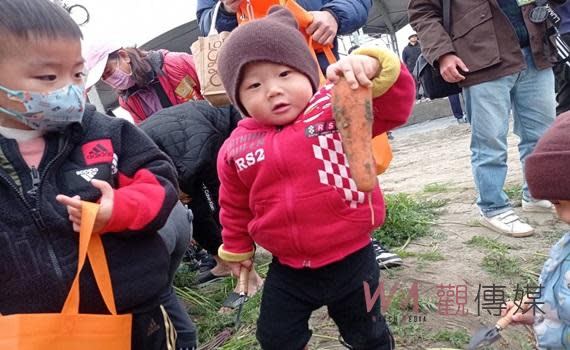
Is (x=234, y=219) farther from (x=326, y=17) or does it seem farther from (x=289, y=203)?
(x=326, y=17)

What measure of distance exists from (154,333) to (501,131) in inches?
89.9

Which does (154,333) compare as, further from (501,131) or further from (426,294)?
(501,131)

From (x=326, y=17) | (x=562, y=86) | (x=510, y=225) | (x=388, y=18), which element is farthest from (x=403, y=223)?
(x=388, y=18)

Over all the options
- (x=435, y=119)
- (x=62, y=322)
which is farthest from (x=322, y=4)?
(x=435, y=119)

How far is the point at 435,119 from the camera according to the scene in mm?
13055

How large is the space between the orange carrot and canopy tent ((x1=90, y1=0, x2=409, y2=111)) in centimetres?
1135

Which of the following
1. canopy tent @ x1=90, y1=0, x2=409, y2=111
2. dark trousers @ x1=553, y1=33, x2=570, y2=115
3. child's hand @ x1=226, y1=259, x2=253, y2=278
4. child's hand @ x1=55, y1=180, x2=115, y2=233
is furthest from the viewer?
canopy tent @ x1=90, y1=0, x2=409, y2=111

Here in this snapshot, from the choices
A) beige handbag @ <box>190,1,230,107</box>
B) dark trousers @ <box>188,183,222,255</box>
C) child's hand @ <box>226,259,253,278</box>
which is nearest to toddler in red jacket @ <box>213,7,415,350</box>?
child's hand @ <box>226,259,253,278</box>

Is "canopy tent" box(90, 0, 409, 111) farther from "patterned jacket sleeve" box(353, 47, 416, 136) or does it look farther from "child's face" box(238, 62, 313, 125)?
"patterned jacket sleeve" box(353, 47, 416, 136)

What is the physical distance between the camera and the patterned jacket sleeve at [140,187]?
4.36 feet

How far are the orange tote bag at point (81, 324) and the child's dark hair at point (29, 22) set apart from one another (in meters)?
0.47

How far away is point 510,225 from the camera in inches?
116

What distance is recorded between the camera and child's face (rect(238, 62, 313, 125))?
1.52 m

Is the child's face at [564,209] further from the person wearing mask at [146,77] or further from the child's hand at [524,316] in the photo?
the person wearing mask at [146,77]
